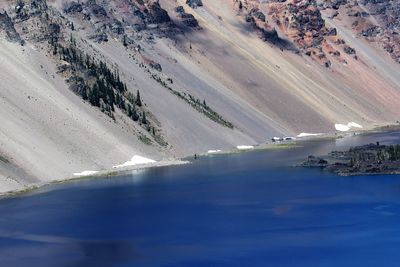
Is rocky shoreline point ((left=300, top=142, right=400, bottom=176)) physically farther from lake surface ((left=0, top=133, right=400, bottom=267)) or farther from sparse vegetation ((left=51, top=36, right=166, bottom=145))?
sparse vegetation ((left=51, top=36, right=166, bottom=145))

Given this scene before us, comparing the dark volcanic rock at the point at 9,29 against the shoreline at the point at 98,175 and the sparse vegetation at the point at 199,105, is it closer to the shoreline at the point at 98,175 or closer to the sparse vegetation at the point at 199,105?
the sparse vegetation at the point at 199,105

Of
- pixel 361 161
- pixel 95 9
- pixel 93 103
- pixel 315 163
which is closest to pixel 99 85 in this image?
pixel 93 103

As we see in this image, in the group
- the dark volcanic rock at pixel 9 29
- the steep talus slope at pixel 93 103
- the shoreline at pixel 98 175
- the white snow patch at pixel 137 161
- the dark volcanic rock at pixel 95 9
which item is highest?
the dark volcanic rock at pixel 95 9

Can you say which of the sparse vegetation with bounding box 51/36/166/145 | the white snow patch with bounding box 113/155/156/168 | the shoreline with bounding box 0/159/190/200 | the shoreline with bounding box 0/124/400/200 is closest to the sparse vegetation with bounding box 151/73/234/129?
the shoreline with bounding box 0/124/400/200

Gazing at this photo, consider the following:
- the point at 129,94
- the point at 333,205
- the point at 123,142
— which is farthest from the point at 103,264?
Result: the point at 129,94

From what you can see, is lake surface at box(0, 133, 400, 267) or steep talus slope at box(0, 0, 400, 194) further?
steep talus slope at box(0, 0, 400, 194)

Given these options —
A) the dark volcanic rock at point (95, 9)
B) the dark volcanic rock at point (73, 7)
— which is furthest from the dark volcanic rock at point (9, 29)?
the dark volcanic rock at point (95, 9)
